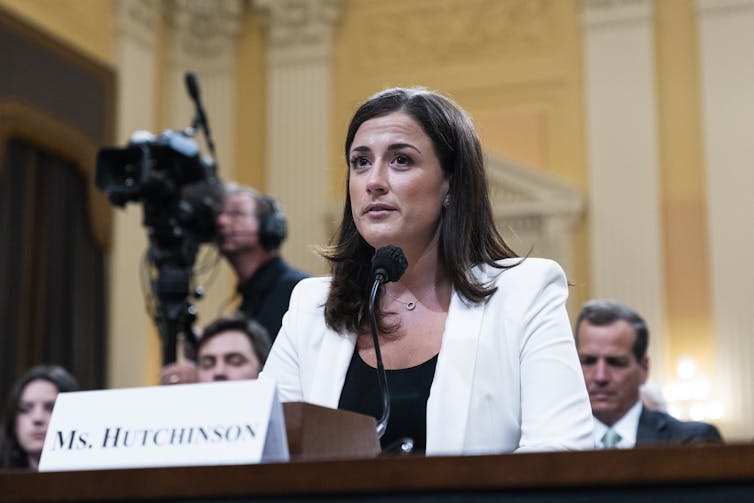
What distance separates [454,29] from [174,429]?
802 cm

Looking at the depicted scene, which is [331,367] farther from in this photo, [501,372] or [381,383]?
[501,372]

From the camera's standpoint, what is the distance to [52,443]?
1.55 meters

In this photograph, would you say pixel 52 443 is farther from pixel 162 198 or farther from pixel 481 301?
pixel 162 198

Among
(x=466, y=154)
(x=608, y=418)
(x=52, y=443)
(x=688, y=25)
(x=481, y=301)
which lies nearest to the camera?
(x=52, y=443)

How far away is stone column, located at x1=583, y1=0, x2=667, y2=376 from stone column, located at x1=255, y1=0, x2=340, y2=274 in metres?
2.12

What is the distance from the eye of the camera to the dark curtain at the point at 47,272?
7.63 m

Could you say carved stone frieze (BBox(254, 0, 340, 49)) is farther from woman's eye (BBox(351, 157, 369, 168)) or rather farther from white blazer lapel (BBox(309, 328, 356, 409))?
white blazer lapel (BBox(309, 328, 356, 409))

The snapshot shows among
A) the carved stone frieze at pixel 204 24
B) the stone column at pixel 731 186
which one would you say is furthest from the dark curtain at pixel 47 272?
the stone column at pixel 731 186

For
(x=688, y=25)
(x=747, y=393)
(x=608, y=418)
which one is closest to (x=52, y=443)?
(x=608, y=418)

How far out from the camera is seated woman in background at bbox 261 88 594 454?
1.92m

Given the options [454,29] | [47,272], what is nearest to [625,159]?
[454,29]

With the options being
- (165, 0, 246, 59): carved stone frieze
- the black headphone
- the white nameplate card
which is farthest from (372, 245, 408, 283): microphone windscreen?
(165, 0, 246, 59): carved stone frieze

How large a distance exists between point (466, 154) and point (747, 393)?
20.6 feet

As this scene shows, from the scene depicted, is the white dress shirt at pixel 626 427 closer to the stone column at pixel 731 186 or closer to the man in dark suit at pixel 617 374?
the man in dark suit at pixel 617 374
